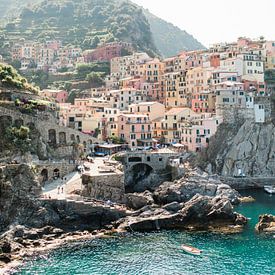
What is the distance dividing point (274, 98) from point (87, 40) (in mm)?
72249

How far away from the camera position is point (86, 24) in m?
163

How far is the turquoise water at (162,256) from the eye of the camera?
135 ft

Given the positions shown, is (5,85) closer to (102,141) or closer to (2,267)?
(102,141)

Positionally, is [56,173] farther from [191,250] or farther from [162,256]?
[191,250]

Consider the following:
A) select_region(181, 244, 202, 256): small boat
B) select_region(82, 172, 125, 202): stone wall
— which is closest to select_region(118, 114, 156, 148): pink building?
select_region(82, 172, 125, 202): stone wall

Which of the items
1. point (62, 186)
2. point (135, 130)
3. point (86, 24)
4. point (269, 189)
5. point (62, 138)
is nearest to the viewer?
point (62, 186)

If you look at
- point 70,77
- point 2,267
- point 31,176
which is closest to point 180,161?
point 31,176

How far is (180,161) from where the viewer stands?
73625mm

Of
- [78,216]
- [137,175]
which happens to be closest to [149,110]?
[137,175]

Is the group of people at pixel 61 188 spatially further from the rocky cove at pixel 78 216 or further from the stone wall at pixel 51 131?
the stone wall at pixel 51 131

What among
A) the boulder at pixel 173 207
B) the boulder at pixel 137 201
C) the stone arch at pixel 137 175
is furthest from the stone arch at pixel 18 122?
the boulder at pixel 173 207

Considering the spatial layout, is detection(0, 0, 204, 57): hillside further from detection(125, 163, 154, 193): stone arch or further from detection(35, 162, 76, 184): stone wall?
detection(35, 162, 76, 184): stone wall

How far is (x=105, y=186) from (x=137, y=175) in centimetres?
1617

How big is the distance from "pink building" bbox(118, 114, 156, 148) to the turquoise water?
29.4 metres
